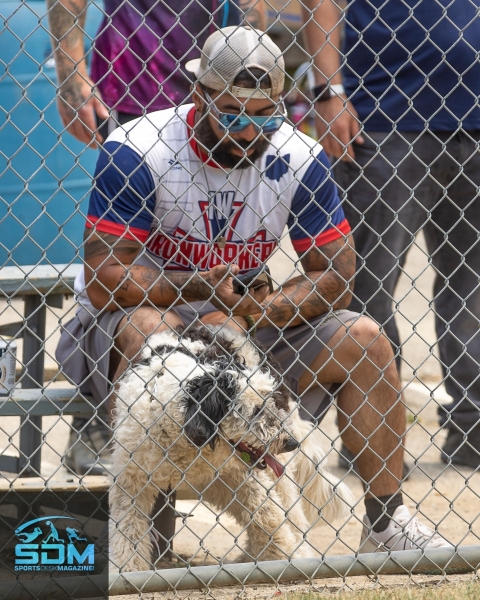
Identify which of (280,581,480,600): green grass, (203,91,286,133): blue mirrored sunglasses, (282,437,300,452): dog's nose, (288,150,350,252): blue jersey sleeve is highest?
(203,91,286,133): blue mirrored sunglasses

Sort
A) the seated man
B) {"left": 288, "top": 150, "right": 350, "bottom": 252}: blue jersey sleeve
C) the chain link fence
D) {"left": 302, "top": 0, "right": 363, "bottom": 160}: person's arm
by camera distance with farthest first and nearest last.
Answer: {"left": 302, "top": 0, "right": 363, "bottom": 160}: person's arm < {"left": 288, "top": 150, "right": 350, "bottom": 252}: blue jersey sleeve < the seated man < the chain link fence

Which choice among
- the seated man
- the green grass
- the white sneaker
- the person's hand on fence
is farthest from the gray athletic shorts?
the person's hand on fence

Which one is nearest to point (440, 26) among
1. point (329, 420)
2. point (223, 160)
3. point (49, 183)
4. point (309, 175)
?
point (309, 175)

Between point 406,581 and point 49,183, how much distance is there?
4414 mm

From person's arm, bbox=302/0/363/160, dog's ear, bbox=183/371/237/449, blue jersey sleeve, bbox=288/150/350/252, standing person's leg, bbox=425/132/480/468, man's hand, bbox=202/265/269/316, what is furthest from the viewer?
standing person's leg, bbox=425/132/480/468

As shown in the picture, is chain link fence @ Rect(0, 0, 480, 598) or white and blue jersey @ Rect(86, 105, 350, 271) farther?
white and blue jersey @ Rect(86, 105, 350, 271)

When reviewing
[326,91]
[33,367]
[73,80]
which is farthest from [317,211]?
[33,367]

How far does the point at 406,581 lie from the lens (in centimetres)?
268

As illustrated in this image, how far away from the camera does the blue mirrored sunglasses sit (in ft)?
8.99

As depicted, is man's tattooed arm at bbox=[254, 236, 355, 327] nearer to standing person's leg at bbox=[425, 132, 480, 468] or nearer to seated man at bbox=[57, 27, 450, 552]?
seated man at bbox=[57, 27, 450, 552]

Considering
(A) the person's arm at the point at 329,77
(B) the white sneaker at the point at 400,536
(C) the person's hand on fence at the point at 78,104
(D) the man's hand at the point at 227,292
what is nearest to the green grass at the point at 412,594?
(B) the white sneaker at the point at 400,536

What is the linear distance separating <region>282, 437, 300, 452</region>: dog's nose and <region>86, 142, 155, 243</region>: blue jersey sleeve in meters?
0.86

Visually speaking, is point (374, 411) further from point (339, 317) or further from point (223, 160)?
point (223, 160)
